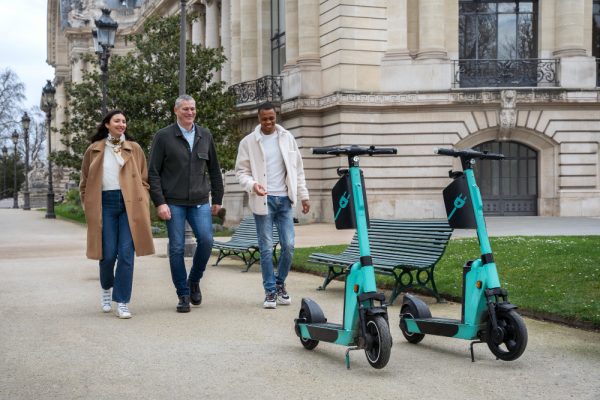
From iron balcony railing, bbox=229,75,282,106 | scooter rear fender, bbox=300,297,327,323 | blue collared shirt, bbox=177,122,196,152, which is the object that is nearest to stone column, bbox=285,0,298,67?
iron balcony railing, bbox=229,75,282,106

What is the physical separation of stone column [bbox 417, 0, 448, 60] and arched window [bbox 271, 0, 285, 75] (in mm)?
7310

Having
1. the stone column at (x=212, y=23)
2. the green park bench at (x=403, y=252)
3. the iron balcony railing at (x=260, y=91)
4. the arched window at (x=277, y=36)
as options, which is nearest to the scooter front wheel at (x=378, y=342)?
the green park bench at (x=403, y=252)

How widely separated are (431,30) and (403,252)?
20.5m

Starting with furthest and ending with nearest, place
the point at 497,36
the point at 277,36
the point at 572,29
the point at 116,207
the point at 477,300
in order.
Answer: the point at 277,36, the point at 497,36, the point at 572,29, the point at 116,207, the point at 477,300

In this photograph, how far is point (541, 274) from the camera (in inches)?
410

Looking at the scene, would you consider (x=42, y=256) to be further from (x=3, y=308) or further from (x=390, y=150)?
(x=390, y=150)

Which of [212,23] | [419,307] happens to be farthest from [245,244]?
[212,23]

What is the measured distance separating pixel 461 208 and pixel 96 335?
3338mm

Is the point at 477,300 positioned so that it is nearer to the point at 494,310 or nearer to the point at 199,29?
the point at 494,310

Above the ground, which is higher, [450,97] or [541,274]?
[450,97]

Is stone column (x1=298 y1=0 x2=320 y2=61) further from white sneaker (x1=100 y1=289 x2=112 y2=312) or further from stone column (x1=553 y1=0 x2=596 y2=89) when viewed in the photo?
white sneaker (x1=100 y1=289 x2=112 y2=312)

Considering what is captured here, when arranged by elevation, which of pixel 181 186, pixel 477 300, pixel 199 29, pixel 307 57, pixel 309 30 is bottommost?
pixel 477 300

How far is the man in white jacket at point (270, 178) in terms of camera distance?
8695 mm

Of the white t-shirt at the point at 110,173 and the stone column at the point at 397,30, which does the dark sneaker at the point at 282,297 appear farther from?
the stone column at the point at 397,30
